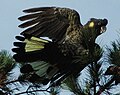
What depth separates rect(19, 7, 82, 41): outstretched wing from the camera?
99.1 inches

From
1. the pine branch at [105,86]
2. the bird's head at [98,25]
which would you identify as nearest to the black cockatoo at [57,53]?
the bird's head at [98,25]

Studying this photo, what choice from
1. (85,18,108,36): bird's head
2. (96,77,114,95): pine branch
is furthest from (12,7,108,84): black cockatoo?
(96,77,114,95): pine branch

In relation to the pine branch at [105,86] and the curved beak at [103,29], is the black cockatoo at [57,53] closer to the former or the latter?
the curved beak at [103,29]

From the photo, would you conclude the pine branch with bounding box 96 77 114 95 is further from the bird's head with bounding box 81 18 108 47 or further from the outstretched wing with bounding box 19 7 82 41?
the outstretched wing with bounding box 19 7 82 41

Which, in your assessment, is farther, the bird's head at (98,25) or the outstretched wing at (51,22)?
the outstretched wing at (51,22)

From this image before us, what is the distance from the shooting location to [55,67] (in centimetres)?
206

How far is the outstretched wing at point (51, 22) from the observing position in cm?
252

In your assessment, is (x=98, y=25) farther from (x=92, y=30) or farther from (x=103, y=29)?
(x=92, y=30)

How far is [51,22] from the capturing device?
2729mm

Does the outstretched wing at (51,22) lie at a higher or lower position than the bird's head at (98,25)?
lower

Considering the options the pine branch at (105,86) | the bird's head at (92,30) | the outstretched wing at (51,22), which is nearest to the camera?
the bird's head at (92,30)

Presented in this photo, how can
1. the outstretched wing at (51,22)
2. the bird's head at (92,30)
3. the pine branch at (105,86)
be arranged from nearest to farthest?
the bird's head at (92,30)
the pine branch at (105,86)
the outstretched wing at (51,22)

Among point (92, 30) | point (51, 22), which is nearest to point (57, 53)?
point (92, 30)

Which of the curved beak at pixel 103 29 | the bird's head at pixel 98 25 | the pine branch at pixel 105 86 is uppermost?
the bird's head at pixel 98 25
